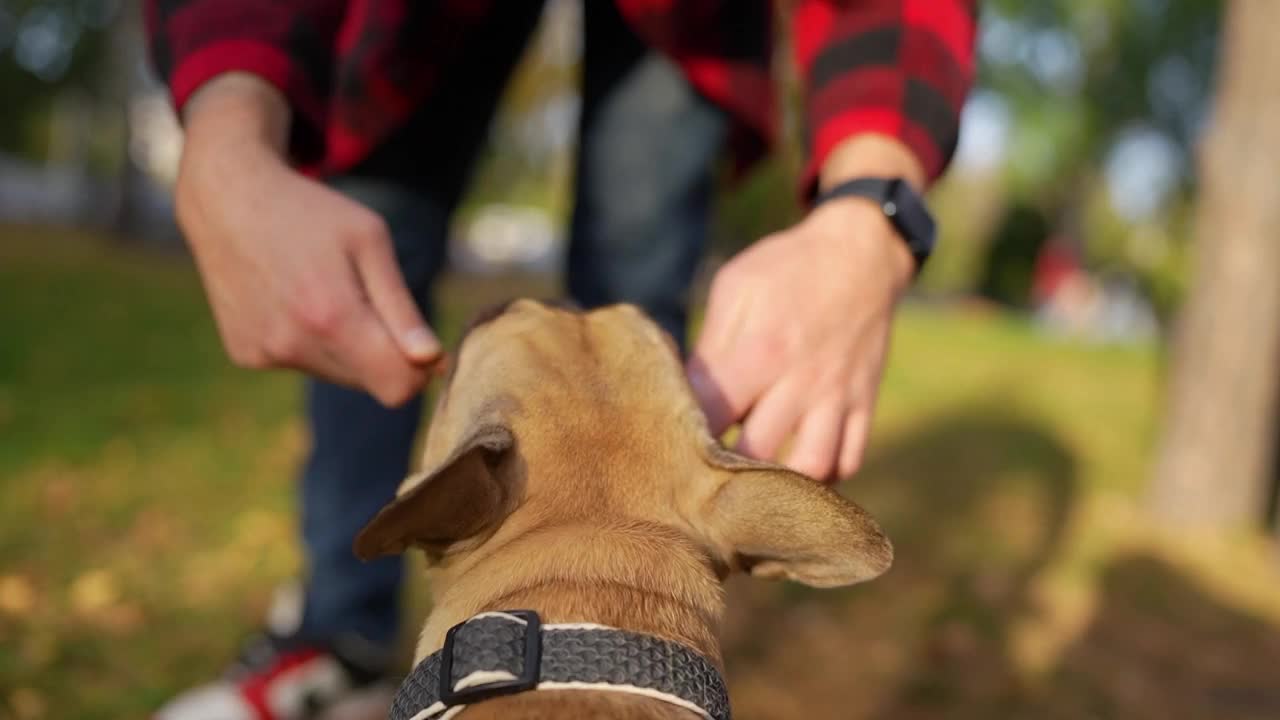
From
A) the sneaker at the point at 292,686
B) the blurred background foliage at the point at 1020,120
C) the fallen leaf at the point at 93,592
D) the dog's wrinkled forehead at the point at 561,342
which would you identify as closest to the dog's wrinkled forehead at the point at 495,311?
the dog's wrinkled forehead at the point at 561,342

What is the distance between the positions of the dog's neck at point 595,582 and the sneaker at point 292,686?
111 centimetres

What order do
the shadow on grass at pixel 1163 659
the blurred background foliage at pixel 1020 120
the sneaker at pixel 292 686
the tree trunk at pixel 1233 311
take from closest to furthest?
the sneaker at pixel 292 686, the shadow on grass at pixel 1163 659, the tree trunk at pixel 1233 311, the blurred background foliage at pixel 1020 120

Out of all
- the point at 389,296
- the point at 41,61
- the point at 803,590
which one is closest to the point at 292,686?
the point at 389,296

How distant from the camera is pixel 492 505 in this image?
1.51 m

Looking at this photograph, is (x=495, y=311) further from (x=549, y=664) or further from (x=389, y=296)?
(x=549, y=664)

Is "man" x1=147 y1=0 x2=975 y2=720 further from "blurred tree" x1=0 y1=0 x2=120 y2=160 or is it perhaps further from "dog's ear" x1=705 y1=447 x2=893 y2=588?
"blurred tree" x1=0 y1=0 x2=120 y2=160

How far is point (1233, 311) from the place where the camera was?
586 cm

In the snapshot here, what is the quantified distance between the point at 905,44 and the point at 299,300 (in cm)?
122

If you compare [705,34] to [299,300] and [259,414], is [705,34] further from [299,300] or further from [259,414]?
[259,414]

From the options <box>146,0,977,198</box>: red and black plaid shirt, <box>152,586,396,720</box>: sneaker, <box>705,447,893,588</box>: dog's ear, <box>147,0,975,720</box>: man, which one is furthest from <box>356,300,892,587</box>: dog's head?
<box>152,586,396,720</box>: sneaker

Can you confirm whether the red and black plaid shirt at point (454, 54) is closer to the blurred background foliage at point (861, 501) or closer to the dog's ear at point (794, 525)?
the blurred background foliage at point (861, 501)

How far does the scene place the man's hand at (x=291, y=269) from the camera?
1.58m

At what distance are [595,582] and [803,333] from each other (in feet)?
1.88

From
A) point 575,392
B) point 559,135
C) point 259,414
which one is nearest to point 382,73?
point 575,392
